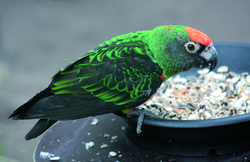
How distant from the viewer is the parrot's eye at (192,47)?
182 cm

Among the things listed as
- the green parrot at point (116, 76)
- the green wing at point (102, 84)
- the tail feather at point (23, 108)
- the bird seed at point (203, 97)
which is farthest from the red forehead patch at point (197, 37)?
the tail feather at point (23, 108)

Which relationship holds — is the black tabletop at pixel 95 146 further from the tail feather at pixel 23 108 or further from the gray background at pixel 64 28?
the gray background at pixel 64 28

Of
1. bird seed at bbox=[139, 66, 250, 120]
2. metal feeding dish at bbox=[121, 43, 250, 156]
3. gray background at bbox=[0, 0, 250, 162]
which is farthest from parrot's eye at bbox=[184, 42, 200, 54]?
gray background at bbox=[0, 0, 250, 162]

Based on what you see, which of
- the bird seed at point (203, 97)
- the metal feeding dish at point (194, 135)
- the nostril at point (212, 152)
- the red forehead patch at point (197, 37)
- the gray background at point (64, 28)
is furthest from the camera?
the gray background at point (64, 28)

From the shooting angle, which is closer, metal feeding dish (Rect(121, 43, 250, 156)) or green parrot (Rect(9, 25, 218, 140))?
metal feeding dish (Rect(121, 43, 250, 156))

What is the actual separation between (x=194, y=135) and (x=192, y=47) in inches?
24.3

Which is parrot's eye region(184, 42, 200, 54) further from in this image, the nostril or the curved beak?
the nostril

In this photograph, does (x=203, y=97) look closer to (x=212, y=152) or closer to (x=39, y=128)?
(x=212, y=152)

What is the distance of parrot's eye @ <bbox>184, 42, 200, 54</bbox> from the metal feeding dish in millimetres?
568

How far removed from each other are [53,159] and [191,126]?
0.90m

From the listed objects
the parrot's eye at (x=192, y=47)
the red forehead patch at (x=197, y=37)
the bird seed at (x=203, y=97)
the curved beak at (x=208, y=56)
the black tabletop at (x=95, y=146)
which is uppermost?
the red forehead patch at (x=197, y=37)

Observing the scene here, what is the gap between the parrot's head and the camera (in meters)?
1.83

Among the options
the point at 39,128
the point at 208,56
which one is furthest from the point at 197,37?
the point at 39,128

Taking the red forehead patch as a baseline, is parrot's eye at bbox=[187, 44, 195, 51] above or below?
below
